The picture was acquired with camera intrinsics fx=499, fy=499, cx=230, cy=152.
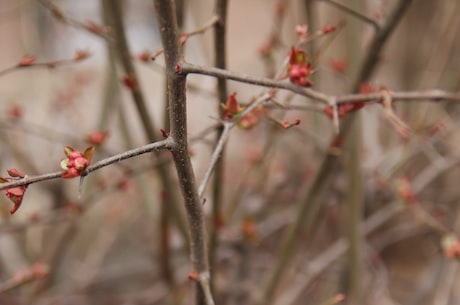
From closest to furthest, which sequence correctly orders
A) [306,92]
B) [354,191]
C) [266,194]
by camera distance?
[306,92] → [354,191] → [266,194]

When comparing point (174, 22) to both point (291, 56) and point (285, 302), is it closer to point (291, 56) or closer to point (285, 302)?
point (291, 56)

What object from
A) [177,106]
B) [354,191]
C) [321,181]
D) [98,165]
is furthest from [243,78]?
[354,191]

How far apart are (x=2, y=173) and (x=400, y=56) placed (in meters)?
2.04

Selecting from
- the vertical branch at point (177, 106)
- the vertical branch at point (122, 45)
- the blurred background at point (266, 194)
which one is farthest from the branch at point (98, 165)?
the vertical branch at point (122, 45)

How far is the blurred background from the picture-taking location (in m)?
1.40

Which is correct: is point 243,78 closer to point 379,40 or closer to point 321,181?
point 379,40

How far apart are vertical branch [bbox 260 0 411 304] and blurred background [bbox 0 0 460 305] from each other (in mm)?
50

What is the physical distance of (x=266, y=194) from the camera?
6.04 ft

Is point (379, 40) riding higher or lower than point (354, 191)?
higher

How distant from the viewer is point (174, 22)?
57 cm

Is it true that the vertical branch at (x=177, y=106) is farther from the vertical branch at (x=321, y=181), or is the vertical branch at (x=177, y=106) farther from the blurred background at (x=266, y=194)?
the vertical branch at (x=321, y=181)

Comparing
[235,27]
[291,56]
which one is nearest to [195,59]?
[291,56]

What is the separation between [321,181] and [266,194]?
24.3 inches

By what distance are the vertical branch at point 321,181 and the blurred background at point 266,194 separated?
50 millimetres
